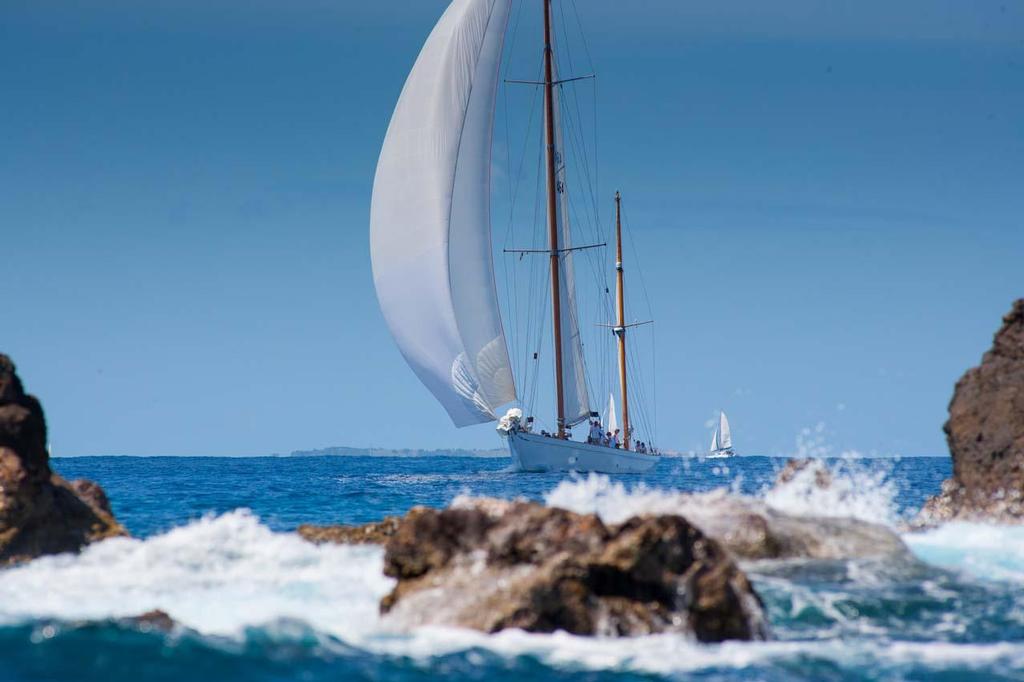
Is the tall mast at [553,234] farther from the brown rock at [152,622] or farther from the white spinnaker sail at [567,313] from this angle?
the brown rock at [152,622]

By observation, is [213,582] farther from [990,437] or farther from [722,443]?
[722,443]

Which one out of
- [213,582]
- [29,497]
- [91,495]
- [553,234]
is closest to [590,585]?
[213,582]

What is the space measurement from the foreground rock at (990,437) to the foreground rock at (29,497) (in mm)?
13195

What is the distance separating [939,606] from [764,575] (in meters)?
1.86

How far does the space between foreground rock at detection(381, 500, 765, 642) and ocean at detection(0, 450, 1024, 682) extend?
21cm

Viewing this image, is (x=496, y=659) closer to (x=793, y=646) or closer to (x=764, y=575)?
(x=793, y=646)

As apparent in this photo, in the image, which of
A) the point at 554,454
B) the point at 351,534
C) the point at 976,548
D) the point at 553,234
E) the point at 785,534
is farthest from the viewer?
the point at 553,234

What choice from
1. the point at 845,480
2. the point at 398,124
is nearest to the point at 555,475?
the point at 398,124

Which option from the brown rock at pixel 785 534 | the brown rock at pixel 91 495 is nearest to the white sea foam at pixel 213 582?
the brown rock at pixel 91 495

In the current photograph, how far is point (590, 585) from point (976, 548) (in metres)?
7.91

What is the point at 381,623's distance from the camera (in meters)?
10.3

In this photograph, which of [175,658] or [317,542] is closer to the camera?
[175,658]

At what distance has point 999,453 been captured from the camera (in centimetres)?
1764

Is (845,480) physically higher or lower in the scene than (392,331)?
lower
